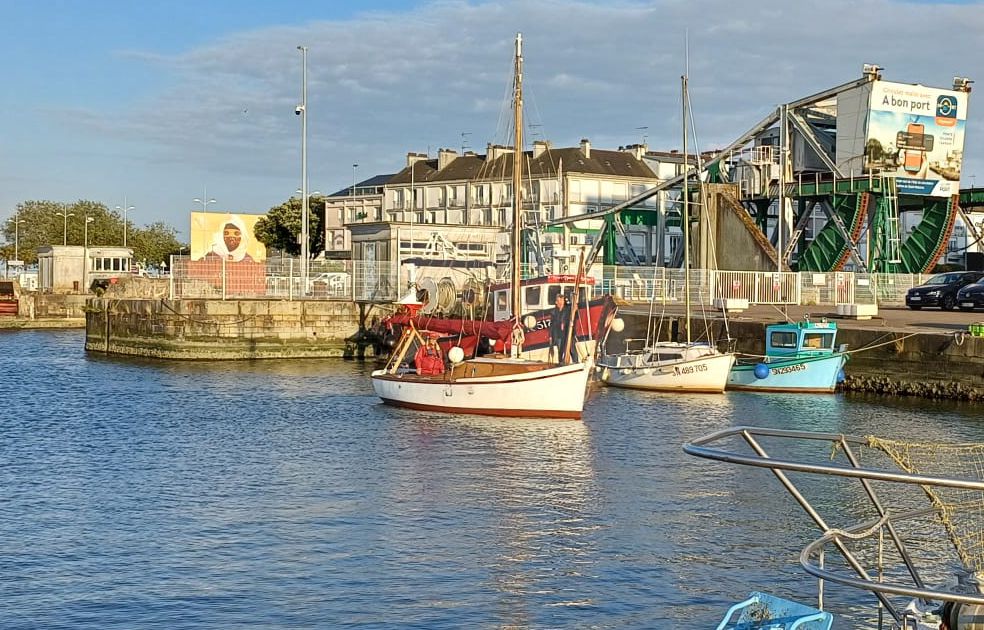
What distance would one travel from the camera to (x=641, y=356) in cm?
4522

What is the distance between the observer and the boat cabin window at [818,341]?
4362 centimetres

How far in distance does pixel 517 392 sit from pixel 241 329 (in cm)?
2929

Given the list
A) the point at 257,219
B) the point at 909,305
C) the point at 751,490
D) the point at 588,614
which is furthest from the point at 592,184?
the point at 588,614

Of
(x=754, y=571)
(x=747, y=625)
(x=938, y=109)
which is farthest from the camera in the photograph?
(x=938, y=109)

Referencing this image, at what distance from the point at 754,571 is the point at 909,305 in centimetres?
4381

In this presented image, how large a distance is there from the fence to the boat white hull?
26.7m

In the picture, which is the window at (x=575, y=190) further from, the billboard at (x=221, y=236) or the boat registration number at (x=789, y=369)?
the boat registration number at (x=789, y=369)

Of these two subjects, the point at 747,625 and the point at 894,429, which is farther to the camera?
the point at 894,429

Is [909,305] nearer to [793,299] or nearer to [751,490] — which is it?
[793,299]

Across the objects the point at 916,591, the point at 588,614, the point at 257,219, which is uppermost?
the point at 257,219

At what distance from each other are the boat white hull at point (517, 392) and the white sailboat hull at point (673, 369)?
889 cm

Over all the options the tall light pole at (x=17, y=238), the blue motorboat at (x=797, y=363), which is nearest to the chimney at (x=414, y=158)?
the tall light pole at (x=17, y=238)

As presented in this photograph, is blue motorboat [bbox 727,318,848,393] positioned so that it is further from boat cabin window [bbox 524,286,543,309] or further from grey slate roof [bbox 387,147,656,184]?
grey slate roof [bbox 387,147,656,184]

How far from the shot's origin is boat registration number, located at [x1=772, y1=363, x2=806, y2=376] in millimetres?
42906
